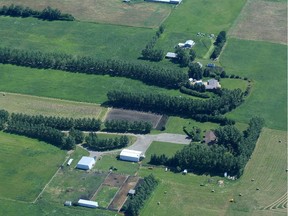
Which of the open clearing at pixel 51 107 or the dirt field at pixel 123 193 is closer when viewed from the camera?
the dirt field at pixel 123 193

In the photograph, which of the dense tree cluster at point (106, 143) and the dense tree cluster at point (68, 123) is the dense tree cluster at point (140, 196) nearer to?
the dense tree cluster at point (106, 143)

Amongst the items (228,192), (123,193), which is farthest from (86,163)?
(228,192)

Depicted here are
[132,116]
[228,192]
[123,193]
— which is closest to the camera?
[123,193]

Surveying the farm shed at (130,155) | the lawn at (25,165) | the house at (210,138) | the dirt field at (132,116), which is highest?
the house at (210,138)

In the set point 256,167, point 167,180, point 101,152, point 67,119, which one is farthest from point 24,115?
point 256,167

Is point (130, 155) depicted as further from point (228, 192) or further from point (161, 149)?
point (228, 192)

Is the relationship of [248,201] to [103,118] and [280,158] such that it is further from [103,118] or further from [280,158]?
[103,118]

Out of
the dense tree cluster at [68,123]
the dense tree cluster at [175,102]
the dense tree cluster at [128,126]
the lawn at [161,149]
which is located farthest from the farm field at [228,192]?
the dense tree cluster at [68,123]
